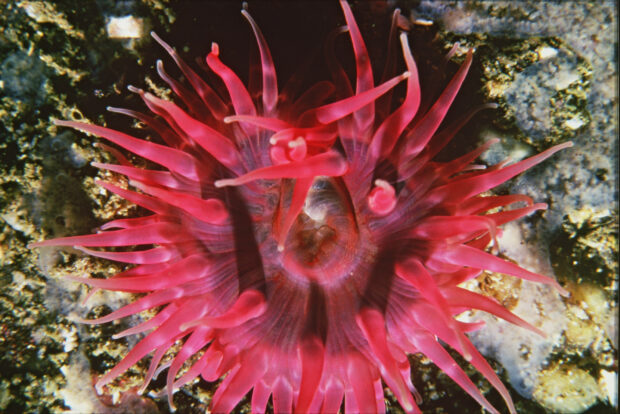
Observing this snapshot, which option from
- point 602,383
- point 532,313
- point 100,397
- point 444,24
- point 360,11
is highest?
point 360,11

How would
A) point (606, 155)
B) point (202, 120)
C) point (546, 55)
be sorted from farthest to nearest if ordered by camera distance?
point (606, 155), point (546, 55), point (202, 120)

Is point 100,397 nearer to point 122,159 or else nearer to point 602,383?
point 122,159

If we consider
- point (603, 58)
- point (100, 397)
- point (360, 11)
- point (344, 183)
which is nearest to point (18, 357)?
point (100, 397)

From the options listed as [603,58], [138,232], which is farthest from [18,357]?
[603,58]

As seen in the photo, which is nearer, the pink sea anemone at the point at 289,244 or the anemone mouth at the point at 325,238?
the pink sea anemone at the point at 289,244

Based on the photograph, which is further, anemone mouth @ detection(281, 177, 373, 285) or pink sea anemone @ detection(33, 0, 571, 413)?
anemone mouth @ detection(281, 177, 373, 285)

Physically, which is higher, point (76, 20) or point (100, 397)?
point (76, 20)

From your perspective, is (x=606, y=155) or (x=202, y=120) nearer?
(x=202, y=120)

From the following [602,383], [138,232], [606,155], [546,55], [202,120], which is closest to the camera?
[138,232]
